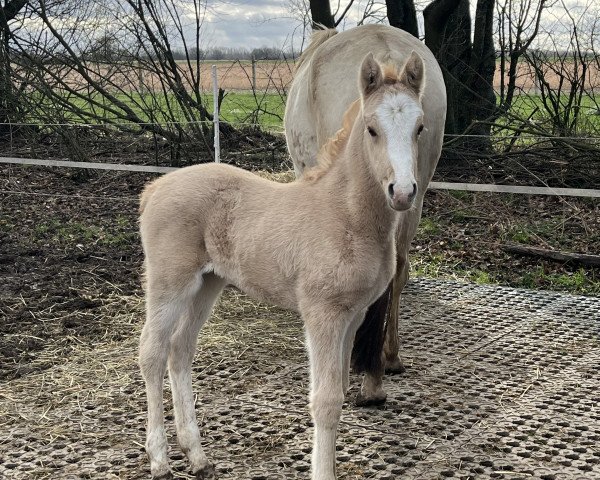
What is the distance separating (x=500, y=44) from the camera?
900 cm

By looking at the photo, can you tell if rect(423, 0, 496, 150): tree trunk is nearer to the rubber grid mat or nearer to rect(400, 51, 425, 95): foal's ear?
the rubber grid mat

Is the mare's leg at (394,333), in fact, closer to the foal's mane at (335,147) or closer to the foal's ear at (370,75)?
the foal's mane at (335,147)

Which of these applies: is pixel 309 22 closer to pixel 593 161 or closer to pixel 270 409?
pixel 593 161

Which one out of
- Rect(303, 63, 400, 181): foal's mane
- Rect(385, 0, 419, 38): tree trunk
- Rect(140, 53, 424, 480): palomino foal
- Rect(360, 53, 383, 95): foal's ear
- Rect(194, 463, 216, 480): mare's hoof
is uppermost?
Rect(385, 0, 419, 38): tree trunk

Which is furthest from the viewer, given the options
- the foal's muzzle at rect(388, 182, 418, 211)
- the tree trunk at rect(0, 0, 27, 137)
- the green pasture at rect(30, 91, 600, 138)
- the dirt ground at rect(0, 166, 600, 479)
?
the tree trunk at rect(0, 0, 27, 137)

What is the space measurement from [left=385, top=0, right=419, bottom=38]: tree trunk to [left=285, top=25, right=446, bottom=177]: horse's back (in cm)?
425

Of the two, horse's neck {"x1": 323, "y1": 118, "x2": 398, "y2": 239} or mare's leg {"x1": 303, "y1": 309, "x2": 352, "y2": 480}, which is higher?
horse's neck {"x1": 323, "y1": 118, "x2": 398, "y2": 239}

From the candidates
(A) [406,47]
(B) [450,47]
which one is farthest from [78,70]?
(A) [406,47]

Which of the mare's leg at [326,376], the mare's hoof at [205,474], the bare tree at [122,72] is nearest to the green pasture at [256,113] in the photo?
the bare tree at [122,72]

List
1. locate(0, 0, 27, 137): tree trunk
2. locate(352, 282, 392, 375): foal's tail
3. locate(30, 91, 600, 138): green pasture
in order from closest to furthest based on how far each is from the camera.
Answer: locate(352, 282, 392, 375): foal's tail
locate(30, 91, 600, 138): green pasture
locate(0, 0, 27, 137): tree trunk

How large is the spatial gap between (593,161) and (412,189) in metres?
6.11

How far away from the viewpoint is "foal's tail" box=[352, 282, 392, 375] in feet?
12.5

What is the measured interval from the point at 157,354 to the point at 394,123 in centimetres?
139

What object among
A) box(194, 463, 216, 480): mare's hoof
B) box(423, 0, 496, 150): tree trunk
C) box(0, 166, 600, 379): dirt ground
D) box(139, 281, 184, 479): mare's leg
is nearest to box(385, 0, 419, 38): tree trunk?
box(423, 0, 496, 150): tree trunk
